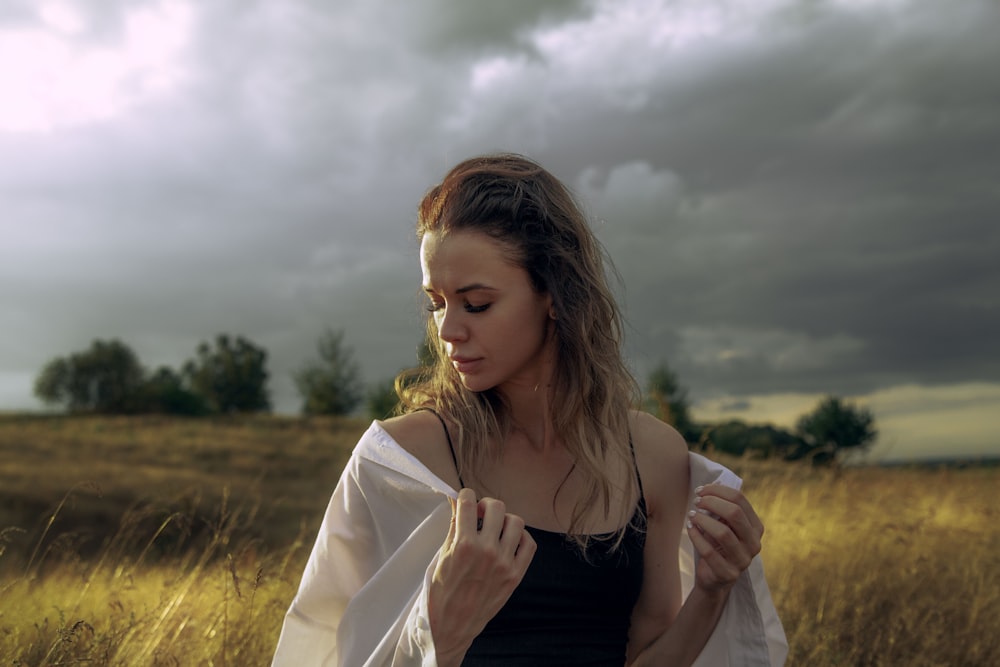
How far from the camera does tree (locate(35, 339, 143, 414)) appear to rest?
2549 inches

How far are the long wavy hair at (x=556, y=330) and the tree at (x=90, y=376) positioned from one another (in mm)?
67454

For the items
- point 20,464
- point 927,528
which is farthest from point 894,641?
point 20,464

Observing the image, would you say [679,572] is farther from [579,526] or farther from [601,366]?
[601,366]

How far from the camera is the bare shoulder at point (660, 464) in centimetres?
275

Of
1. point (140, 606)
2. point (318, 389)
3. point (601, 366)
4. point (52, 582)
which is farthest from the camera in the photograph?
point (318, 389)

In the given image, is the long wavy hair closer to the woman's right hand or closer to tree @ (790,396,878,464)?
the woman's right hand

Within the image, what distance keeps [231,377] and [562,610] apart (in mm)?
67679

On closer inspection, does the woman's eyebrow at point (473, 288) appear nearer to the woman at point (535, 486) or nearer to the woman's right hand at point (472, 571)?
the woman at point (535, 486)

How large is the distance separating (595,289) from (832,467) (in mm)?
8040

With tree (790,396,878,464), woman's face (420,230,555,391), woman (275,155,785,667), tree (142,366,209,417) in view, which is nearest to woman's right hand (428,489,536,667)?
woman (275,155,785,667)

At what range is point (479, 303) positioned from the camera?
240 cm

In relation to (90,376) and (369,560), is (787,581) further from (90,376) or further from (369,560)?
(90,376)

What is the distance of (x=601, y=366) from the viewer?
Result: 8.94 ft

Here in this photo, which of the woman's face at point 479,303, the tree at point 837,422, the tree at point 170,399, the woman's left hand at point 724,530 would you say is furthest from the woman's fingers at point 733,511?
the tree at point 170,399
